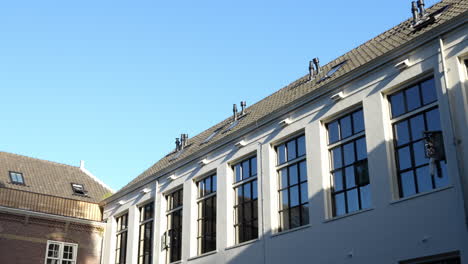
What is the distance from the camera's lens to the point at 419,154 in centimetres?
1369

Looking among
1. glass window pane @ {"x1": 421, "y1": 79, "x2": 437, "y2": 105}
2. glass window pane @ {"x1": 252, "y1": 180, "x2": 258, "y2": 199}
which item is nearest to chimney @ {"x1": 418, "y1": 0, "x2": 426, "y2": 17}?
glass window pane @ {"x1": 421, "y1": 79, "x2": 437, "y2": 105}

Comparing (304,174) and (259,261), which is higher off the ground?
(304,174)

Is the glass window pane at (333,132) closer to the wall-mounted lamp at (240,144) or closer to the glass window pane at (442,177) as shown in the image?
the glass window pane at (442,177)

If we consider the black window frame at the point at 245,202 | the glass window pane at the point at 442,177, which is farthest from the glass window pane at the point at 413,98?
the black window frame at the point at 245,202

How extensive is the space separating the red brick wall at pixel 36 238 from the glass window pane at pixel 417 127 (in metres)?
17.4

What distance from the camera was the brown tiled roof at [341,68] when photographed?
1492 cm

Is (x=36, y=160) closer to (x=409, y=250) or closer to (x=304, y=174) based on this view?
(x=304, y=174)

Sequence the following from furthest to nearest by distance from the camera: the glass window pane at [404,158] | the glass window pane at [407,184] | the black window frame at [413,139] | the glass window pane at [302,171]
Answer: the glass window pane at [302,171] < the glass window pane at [404,158] < the glass window pane at [407,184] < the black window frame at [413,139]

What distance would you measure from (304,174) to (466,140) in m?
5.59

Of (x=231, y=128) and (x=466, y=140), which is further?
(x=231, y=128)

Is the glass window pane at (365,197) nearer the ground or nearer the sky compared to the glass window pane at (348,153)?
nearer the ground

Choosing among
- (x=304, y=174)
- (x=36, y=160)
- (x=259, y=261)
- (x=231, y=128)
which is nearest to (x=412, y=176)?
(x=304, y=174)

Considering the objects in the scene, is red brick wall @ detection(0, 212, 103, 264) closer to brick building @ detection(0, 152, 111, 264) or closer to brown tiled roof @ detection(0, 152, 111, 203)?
brick building @ detection(0, 152, 111, 264)

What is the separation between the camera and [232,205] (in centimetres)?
1984
